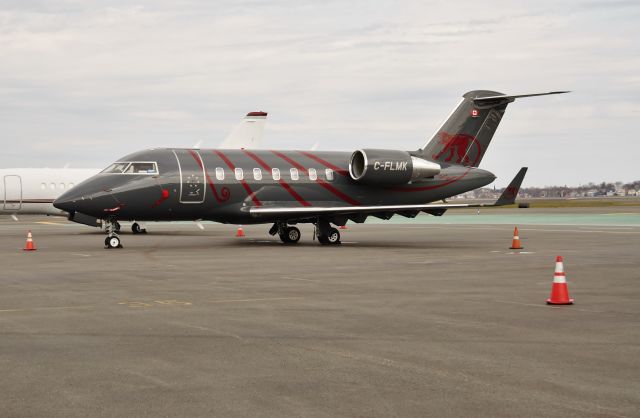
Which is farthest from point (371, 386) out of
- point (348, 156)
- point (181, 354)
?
point (348, 156)

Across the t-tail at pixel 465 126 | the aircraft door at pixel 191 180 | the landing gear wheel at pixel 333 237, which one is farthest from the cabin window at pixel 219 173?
the t-tail at pixel 465 126

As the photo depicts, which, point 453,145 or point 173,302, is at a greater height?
point 453,145

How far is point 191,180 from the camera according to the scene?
90.8 feet

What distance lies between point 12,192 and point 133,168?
1566cm

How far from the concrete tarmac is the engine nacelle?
1004cm

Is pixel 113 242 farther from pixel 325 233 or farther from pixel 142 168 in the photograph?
pixel 325 233

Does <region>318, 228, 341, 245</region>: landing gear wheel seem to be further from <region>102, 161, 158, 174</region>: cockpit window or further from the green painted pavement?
the green painted pavement

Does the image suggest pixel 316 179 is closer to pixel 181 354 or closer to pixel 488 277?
pixel 488 277

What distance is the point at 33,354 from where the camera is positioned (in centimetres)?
889

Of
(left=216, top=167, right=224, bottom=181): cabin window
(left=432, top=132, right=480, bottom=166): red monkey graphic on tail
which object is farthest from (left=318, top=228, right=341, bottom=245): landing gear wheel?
(left=432, top=132, right=480, bottom=166): red monkey graphic on tail

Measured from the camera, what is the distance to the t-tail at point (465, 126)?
104 ft

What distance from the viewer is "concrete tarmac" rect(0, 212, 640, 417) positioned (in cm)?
688

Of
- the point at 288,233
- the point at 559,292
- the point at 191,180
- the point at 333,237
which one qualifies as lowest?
the point at 559,292

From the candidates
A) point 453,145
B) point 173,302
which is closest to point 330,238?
point 453,145
